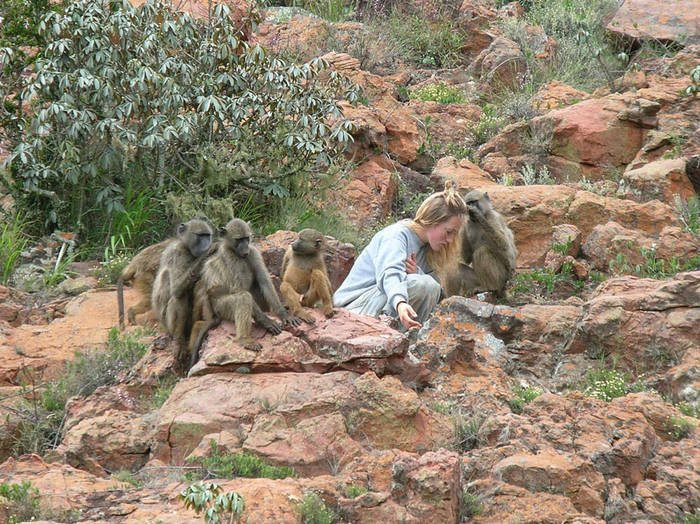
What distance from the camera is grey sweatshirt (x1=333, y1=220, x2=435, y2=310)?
7.83 m

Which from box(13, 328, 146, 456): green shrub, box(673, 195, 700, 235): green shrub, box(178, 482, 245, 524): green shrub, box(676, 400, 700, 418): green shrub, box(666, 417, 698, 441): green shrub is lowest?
box(13, 328, 146, 456): green shrub

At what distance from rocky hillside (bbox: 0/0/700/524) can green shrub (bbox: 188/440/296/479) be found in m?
0.02

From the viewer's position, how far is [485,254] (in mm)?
10133

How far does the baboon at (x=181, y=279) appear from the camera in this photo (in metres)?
7.57

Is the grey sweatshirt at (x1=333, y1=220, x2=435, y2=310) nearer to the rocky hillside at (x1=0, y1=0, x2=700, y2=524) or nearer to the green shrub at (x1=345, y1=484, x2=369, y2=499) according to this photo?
the rocky hillside at (x1=0, y1=0, x2=700, y2=524)

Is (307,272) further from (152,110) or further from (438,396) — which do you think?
(152,110)

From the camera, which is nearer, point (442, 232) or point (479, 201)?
point (442, 232)

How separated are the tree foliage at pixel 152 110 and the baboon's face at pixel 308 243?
10.1ft

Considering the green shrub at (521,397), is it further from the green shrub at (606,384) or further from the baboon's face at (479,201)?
the baboon's face at (479,201)

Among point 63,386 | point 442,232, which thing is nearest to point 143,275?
point 63,386

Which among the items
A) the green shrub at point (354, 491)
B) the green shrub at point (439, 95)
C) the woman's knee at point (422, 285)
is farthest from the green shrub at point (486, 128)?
the green shrub at point (354, 491)

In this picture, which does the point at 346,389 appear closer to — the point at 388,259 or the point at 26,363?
the point at 388,259

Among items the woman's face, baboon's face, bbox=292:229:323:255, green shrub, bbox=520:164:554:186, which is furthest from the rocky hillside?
baboon's face, bbox=292:229:323:255

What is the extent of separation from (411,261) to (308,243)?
95 centimetres
